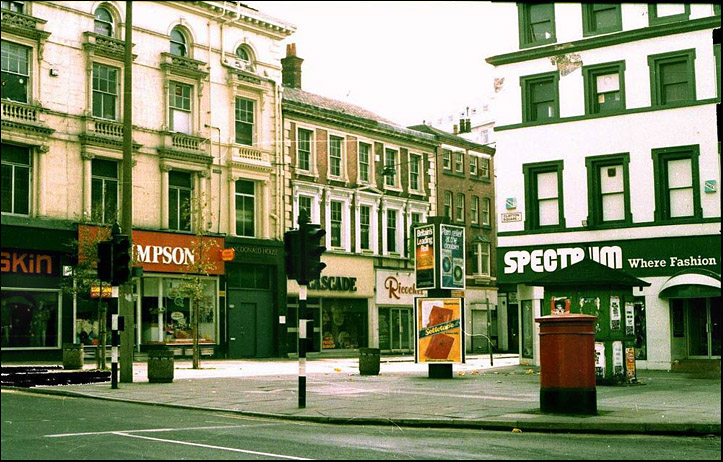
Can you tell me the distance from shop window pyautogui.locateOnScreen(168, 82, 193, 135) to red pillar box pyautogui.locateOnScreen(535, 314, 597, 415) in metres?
26.1

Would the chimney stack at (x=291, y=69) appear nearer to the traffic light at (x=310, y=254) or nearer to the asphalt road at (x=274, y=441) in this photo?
the traffic light at (x=310, y=254)

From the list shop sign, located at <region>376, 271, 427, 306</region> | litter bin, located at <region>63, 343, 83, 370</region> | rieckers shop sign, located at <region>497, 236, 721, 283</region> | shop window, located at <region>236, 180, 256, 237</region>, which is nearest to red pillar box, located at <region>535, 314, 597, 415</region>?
rieckers shop sign, located at <region>497, 236, 721, 283</region>

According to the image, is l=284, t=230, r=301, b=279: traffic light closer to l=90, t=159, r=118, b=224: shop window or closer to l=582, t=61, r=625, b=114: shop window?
l=582, t=61, r=625, b=114: shop window

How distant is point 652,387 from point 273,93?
26318 millimetres

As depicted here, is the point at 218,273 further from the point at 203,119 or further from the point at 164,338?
the point at 203,119

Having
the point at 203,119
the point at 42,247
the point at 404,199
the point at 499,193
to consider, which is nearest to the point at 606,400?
the point at 499,193

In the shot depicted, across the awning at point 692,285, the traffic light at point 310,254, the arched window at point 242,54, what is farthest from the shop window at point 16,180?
the awning at point 692,285

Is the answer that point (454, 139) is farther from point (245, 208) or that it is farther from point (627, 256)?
point (627, 256)

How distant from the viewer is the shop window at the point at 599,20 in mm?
30438

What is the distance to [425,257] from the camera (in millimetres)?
24047

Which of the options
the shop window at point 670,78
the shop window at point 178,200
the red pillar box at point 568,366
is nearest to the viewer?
the red pillar box at point 568,366

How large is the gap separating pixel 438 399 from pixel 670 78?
17091 mm

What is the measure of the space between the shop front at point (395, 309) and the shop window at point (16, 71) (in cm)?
2218

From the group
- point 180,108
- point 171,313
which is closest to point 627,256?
point 171,313
